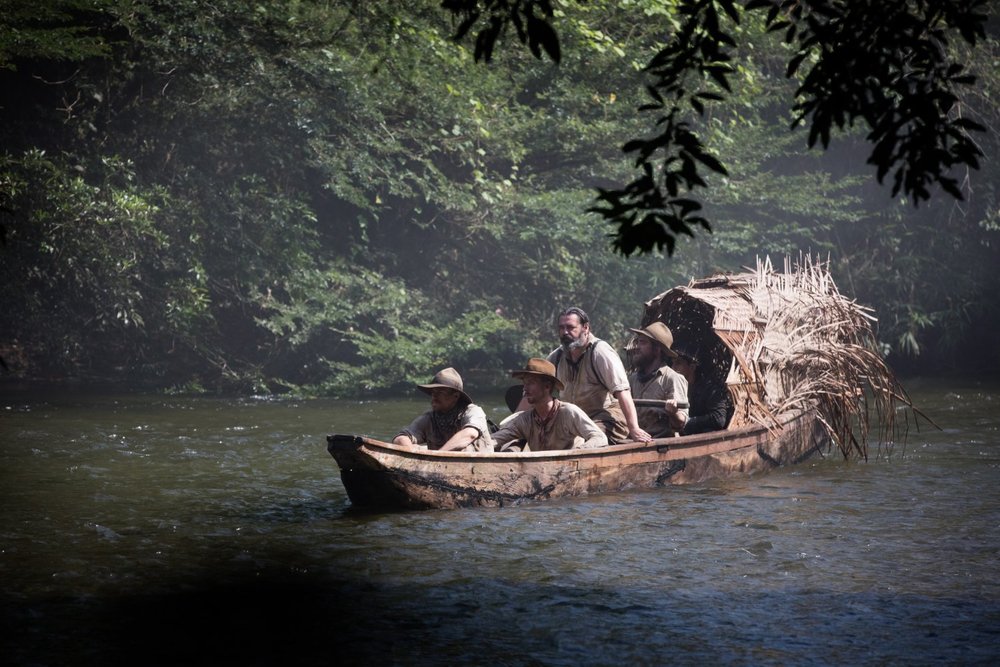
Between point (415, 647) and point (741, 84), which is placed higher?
point (741, 84)

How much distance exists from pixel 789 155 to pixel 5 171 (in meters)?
16.2

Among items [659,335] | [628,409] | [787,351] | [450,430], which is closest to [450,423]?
[450,430]

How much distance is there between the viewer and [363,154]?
19969 millimetres

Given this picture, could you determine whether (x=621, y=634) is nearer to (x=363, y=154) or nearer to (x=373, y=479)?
(x=373, y=479)

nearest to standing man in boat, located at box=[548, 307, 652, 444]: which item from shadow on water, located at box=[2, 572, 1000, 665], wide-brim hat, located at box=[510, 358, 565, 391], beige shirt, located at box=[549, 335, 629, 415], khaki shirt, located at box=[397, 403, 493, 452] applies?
beige shirt, located at box=[549, 335, 629, 415]

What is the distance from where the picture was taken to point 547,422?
9602mm

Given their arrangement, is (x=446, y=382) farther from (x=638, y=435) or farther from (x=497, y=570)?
(x=497, y=570)

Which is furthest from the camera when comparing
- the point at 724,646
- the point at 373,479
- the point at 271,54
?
the point at 271,54

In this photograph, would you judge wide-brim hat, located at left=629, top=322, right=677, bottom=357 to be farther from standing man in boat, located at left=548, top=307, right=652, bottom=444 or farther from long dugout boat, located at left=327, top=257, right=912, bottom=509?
standing man in boat, located at left=548, top=307, right=652, bottom=444

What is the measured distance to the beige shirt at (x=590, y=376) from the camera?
32.6ft

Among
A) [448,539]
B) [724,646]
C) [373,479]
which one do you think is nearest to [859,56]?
[724,646]

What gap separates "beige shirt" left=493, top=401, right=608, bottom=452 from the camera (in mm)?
9508

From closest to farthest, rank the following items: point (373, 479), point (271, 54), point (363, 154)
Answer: point (373, 479) → point (271, 54) → point (363, 154)

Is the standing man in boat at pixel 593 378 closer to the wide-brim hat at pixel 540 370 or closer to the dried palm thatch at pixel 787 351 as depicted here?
the wide-brim hat at pixel 540 370
